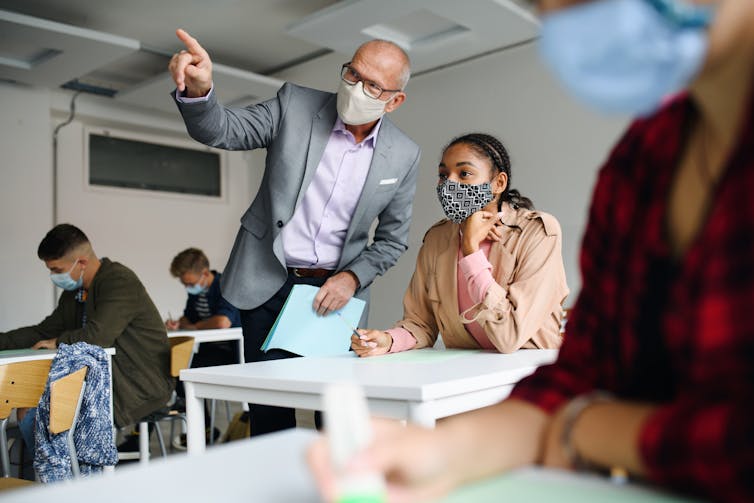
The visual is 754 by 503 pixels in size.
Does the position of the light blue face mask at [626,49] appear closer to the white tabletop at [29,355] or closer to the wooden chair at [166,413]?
the white tabletop at [29,355]

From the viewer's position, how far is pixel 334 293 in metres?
2.05

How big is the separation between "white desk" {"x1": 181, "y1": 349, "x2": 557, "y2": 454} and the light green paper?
2.34 ft

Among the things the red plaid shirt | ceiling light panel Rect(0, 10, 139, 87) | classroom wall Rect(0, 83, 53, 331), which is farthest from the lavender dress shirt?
classroom wall Rect(0, 83, 53, 331)

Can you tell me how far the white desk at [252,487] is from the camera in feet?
1.79

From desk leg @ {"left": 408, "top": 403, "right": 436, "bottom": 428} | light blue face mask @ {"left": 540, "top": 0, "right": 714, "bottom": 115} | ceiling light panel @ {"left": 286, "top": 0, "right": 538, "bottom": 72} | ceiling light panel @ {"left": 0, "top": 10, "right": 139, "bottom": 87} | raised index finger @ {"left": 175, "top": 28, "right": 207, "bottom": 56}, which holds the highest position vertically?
ceiling light panel @ {"left": 286, "top": 0, "right": 538, "bottom": 72}

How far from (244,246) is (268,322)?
245 millimetres

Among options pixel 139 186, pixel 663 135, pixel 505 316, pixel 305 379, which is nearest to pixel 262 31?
pixel 139 186

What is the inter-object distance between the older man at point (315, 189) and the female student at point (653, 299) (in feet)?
4.49

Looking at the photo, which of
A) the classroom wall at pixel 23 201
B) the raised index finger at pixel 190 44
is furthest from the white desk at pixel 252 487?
the classroom wall at pixel 23 201

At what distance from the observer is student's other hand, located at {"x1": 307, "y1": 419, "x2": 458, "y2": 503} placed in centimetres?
50

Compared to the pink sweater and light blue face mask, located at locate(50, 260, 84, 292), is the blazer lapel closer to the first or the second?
the pink sweater

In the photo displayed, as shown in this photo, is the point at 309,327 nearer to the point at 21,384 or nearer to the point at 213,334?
the point at 21,384

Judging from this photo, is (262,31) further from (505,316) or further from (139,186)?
(505,316)

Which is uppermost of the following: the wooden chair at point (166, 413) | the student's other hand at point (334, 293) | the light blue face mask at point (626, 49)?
the light blue face mask at point (626, 49)
